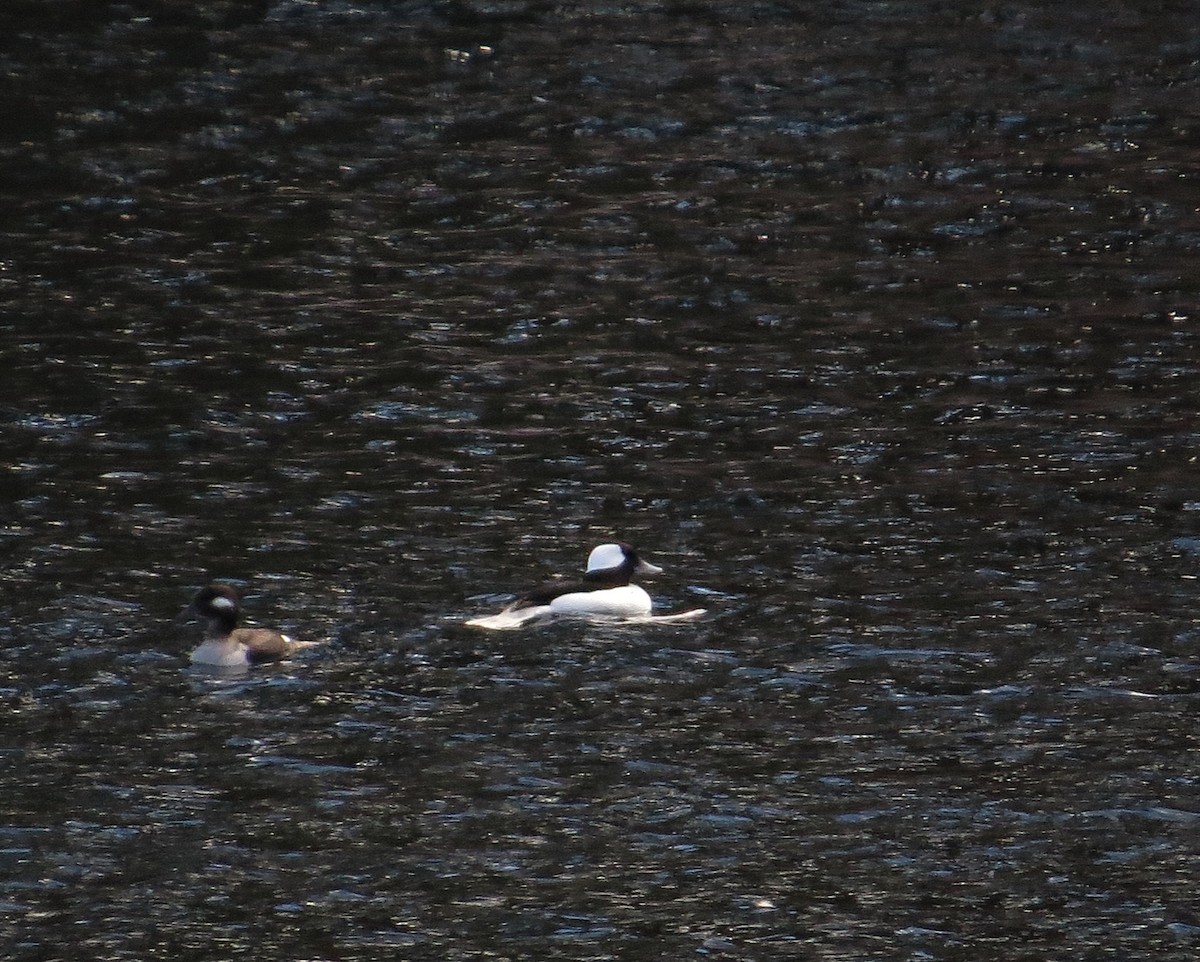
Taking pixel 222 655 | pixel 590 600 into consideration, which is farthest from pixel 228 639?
pixel 590 600

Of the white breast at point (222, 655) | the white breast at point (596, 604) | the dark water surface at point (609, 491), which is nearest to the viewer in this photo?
the dark water surface at point (609, 491)

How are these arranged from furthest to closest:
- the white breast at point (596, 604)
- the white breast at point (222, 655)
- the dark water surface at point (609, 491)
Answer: the white breast at point (596, 604) < the white breast at point (222, 655) < the dark water surface at point (609, 491)

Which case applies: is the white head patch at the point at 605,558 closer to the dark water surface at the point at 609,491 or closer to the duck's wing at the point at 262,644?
the dark water surface at the point at 609,491

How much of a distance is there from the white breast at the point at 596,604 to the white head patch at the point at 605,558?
182 mm

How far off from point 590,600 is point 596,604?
5 centimetres

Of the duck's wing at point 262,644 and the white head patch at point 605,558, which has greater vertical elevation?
the white head patch at point 605,558

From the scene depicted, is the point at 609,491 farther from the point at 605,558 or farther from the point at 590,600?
the point at 590,600

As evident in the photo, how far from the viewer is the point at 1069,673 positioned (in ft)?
50.4

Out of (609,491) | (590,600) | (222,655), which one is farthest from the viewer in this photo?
(609,491)

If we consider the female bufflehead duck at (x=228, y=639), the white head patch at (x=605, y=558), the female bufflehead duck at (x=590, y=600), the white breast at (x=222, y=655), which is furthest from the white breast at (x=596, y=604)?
the white breast at (x=222, y=655)

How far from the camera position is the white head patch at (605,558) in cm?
1634

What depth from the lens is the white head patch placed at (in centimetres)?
1634

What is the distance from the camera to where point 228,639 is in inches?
611

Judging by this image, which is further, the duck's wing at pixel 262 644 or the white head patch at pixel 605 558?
the white head patch at pixel 605 558
